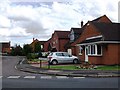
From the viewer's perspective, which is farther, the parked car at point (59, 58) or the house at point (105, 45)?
the parked car at point (59, 58)

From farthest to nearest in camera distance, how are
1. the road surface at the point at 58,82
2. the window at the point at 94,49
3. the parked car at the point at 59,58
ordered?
the parked car at the point at 59,58, the window at the point at 94,49, the road surface at the point at 58,82

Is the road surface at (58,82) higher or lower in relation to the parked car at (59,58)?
lower

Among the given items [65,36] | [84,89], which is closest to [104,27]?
[84,89]

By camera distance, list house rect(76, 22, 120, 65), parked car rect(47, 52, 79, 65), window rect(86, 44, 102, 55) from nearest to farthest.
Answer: house rect(76, 22, 120, 65) < window rect(86, 44, 102, 55) < parked car rect(47, 52, 79, 65)

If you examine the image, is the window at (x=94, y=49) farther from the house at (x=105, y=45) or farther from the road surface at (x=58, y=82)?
the road surface at (x=58, y=82)

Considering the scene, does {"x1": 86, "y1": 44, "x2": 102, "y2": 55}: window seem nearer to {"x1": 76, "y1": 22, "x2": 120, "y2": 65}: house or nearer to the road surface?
{"x1": 76, "y1": 22, "x2": 120, "y2": 65}: house

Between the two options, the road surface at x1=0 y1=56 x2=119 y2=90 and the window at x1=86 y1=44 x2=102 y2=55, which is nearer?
the road surface at x1=0 y1=56 x2=119 y2=90

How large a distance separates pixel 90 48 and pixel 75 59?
2261 millimetres

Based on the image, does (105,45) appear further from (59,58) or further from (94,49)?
(59,58)

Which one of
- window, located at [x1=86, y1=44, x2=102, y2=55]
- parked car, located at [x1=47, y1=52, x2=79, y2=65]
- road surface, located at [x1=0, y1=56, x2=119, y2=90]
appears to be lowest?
road surface, located at [x1=0, y1=56, x2=119, y2=90]

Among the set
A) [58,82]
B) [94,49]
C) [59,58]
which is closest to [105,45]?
[94,49]

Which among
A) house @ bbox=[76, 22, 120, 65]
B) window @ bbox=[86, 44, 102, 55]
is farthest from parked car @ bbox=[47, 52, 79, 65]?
house @ bbox=[76, 22, 120, 65]

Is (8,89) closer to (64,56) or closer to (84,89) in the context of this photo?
(84,89)

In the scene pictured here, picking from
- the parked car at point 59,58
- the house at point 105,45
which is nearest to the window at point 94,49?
the house at point 105,45
